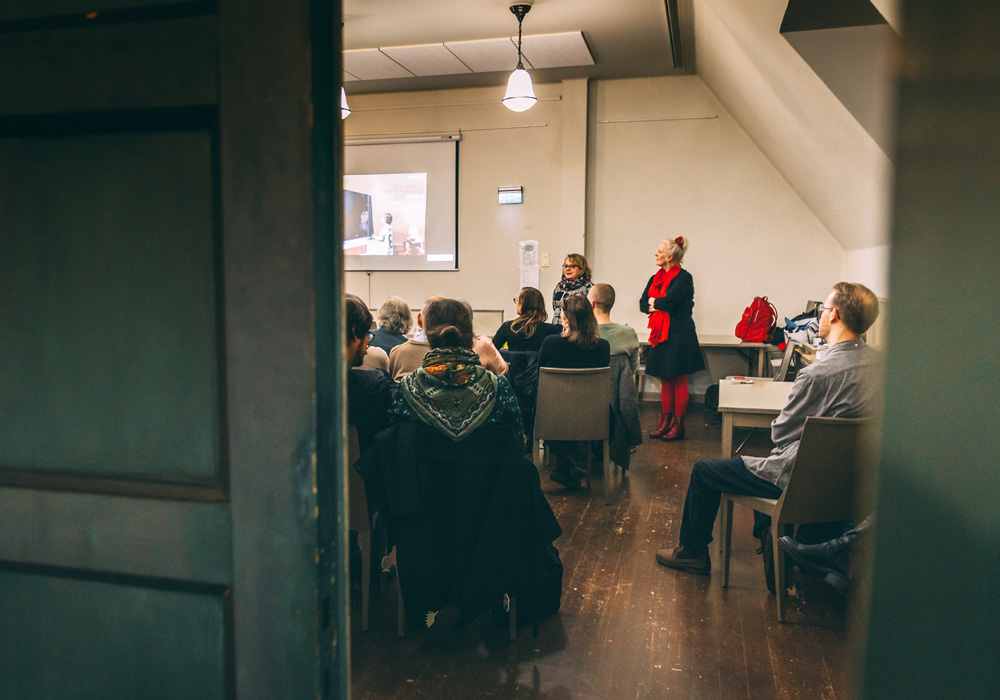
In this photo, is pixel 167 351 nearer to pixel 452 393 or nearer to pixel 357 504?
pixel 452 393

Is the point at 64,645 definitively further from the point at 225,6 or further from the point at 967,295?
the point at 967,295

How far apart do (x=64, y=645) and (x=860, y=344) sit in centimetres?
243

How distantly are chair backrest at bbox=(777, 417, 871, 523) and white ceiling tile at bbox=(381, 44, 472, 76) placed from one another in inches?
187

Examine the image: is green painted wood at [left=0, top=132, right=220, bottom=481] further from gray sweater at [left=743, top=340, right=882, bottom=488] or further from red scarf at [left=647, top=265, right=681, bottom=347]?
red scarf at [left=647, top=265, right=681, bottom=347]

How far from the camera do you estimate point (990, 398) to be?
68 cm

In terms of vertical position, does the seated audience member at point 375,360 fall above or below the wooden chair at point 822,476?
above

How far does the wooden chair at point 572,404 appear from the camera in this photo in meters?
3.75

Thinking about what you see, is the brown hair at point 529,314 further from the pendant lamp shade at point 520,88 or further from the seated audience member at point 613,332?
the pendant lamp shade at point 520,88

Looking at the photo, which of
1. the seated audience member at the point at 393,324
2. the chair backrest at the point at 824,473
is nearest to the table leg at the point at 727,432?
the chair backrest at the point at 824,473

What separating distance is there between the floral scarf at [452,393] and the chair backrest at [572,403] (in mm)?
1420

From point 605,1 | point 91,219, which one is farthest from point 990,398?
point 605,1

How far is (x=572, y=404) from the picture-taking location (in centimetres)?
378

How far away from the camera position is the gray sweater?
2.41m

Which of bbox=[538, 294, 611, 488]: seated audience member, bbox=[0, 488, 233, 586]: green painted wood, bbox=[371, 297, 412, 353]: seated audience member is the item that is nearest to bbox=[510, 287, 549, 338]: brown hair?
bbox=[538, 294, 611, 488]: seated audience member
